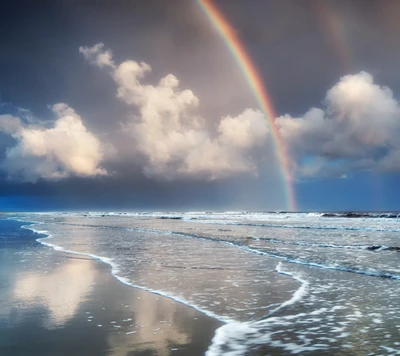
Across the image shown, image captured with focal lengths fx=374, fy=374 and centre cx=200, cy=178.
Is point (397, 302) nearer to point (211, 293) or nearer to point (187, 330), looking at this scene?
point (211, 293)

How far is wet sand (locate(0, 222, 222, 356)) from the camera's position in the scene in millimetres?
6133

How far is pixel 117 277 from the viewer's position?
499 inches

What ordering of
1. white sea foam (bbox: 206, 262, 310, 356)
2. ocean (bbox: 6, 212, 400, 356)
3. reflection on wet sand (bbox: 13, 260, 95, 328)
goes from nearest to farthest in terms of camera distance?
white sea foam (bbox: 206, 262, 310, 356) < ocean (bbox: 6, 212, 400, 356) < reflection on wet sand (bbox: 13, 260, 95, 328)

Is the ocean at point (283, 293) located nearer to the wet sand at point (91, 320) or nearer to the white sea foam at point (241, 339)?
the white sea foam at point (241, 339)

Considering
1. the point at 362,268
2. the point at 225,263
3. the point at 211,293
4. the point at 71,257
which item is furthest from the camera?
the point at 71,257

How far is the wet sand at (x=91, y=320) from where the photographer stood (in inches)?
241

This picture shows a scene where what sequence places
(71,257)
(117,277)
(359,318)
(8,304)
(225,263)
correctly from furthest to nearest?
1. (71,257)
2. (225,263)
3. (117,277)
4. (8,304)
5. (359,318)

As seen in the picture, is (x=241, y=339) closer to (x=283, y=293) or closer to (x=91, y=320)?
(x=91, y=320)

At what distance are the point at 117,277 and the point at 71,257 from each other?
580 cm

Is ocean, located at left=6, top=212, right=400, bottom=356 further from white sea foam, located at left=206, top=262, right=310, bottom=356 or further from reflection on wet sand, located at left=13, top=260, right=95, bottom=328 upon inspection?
reflection on wet sand, located at left=13, top=260, right=95, bottom=328

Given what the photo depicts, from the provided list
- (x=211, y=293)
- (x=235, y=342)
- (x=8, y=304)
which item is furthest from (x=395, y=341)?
(x=8, y=304)

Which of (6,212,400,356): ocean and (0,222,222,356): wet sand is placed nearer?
(0,222,222,356): wet sand

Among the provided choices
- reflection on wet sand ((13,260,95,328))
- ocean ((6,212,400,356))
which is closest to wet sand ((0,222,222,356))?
reflection on wet sand ((13,260,95,328))

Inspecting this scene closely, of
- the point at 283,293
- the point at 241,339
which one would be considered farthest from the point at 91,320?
the point at 283,293
